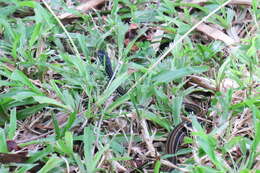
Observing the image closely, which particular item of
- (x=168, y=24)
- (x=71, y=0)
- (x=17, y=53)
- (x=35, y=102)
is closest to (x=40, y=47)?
(x=17, y=53)

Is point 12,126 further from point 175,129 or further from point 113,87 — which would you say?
point 175,129

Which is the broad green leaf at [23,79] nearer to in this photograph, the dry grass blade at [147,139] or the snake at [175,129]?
the snake at [175,129]

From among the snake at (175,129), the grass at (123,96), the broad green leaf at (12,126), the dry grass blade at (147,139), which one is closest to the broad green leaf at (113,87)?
the grass at (123,96)

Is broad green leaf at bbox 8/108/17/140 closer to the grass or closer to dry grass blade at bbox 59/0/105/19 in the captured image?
the grass

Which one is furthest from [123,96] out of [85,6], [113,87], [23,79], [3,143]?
[85,6]

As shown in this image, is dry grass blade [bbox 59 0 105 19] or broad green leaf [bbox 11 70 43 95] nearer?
broad green leaf [bbox 11 70 43 95]

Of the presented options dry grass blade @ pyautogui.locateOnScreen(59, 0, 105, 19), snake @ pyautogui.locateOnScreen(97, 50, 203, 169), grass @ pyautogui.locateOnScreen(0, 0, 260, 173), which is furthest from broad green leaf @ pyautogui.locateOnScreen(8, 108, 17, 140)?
dry grass blade @ pyautogui.locateOnScreen(59, 0, 105, 19)
